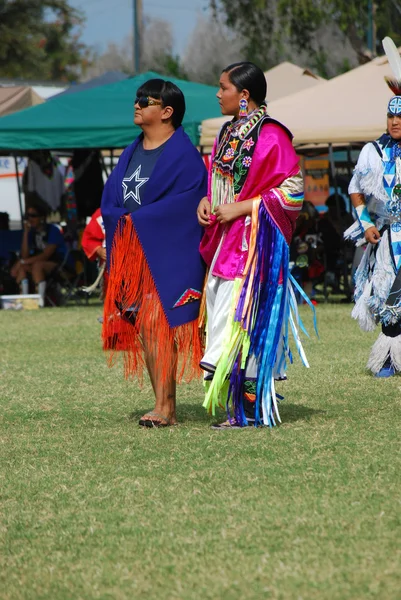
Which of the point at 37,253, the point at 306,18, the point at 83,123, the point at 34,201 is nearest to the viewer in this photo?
the point at 83,123

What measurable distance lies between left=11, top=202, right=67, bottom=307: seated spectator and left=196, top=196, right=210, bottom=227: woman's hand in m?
8.39

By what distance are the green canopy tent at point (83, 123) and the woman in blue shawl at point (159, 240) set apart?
22.0ft

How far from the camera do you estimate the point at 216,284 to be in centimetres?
536

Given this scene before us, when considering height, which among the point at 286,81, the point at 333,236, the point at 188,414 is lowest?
the point at 188,414

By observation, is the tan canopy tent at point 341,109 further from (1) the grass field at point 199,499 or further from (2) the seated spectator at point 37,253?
(1) the grass field at point 199,499

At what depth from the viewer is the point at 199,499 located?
4.09m

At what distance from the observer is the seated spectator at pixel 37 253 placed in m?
13.6

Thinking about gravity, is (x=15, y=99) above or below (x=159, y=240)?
above

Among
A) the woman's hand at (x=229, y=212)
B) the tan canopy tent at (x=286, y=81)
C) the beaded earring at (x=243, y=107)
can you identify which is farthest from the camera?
the tan canopy tent at (x=286, y=81)

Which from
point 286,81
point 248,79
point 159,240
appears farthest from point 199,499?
point 286,81

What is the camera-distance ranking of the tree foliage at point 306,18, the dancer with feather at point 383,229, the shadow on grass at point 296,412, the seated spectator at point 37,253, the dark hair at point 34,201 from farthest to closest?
1. the tree foliage at point 306,18
2. the dark hair at point 34,201
3. the seated spectator at point 37,253
4. the dancer with feather at point 383,229
5. the shadow on grass at point 296,412

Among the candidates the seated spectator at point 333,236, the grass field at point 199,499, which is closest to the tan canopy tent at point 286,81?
the seated spectator at point 333,236

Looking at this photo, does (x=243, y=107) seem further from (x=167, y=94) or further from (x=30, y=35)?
(x=30, y=35)

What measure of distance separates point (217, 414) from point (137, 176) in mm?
1339
